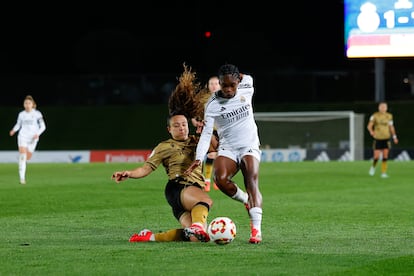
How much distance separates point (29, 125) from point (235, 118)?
15.0 metres

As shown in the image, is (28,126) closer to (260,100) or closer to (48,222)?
(48,222)

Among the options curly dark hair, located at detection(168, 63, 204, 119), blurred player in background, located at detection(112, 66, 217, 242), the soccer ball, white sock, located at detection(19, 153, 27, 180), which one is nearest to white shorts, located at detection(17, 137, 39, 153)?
white sock, located at detection(19, 153, 27, 180)

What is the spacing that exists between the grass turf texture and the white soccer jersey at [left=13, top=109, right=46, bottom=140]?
172 centimetres

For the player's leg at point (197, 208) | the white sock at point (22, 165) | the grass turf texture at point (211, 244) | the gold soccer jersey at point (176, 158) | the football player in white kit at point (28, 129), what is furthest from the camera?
the football player in white kit at point (28, 129)

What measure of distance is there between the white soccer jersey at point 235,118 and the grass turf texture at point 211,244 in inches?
47.4

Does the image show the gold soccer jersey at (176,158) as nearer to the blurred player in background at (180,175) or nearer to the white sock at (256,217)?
the blurred player in background at (180,175)

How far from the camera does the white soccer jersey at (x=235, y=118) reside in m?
11.8

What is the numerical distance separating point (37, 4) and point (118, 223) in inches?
2010

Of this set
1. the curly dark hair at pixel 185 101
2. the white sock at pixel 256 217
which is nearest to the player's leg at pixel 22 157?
the curly dark hair at pixel 185 101

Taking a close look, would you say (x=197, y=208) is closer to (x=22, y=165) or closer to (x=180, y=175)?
(x=180, y=175)

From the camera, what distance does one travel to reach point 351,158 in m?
43.0

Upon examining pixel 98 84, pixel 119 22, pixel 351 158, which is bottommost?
pixel 351 158

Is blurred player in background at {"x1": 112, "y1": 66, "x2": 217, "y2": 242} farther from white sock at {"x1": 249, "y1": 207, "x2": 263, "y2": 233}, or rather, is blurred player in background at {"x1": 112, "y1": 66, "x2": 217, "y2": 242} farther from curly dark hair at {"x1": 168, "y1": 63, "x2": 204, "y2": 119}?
white sock at {"x1": 249, "y1": 207, "x2": 263, "y2": 233}

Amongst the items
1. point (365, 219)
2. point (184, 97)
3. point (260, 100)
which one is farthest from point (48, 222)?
point (260, 100)
